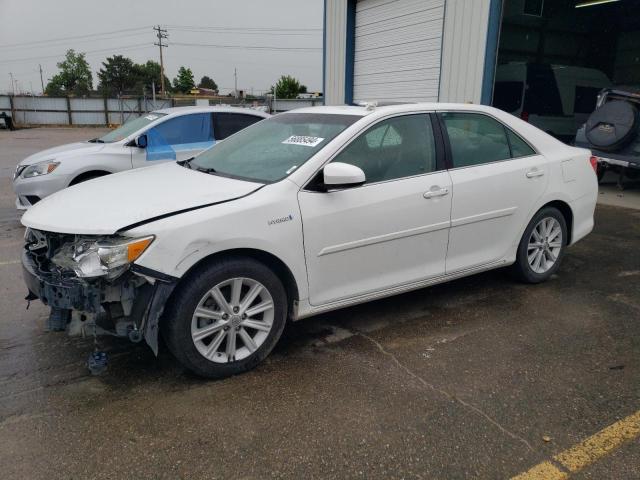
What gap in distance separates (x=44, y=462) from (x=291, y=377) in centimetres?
134

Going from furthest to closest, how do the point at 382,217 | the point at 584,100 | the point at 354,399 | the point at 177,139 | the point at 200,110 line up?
1. the point at 584,100
2. the point at 200,110
3. the point at 177,139
4. the point at 382,217
5. the point at 354,399

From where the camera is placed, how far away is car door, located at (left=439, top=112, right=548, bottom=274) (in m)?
3.94

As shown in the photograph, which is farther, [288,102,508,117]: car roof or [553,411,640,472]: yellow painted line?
[288,102,508,117]: car roof

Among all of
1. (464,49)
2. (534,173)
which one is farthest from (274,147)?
(464,49)

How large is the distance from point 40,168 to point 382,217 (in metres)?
5.11

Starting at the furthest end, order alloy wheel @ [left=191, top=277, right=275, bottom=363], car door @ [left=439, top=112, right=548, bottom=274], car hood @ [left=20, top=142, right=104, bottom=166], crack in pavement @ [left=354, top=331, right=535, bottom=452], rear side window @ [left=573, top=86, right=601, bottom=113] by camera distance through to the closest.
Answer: rear side window @ [left=573, top=86, right=601, bottom=113]
car hood @ [left=20, top=142, right=104, bottom=166]
car door @ [left=439, top=112, right=548, bottom=274]
alloy wheel @ [left=191, top=277, right=275, bottom=363]
crack in pavement @ [left=354, top=331, right=535, bottom=452]

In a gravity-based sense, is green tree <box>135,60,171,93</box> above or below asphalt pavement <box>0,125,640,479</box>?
above

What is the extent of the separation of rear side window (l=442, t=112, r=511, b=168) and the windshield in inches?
33.3

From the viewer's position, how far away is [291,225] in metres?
3.16

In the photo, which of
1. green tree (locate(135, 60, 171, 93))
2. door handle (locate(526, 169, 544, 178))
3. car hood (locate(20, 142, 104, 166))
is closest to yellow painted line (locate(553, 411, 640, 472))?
door handle (locate(526, 169, 544, 178))

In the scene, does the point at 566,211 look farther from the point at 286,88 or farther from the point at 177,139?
the point at 286,88

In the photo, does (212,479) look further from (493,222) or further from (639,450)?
(493,222)

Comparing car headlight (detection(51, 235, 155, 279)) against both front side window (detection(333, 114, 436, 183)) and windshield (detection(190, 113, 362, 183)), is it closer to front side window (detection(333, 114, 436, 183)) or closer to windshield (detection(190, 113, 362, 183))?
windshield (detection(190, 113, 362, 183))

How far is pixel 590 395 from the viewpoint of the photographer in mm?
2955
